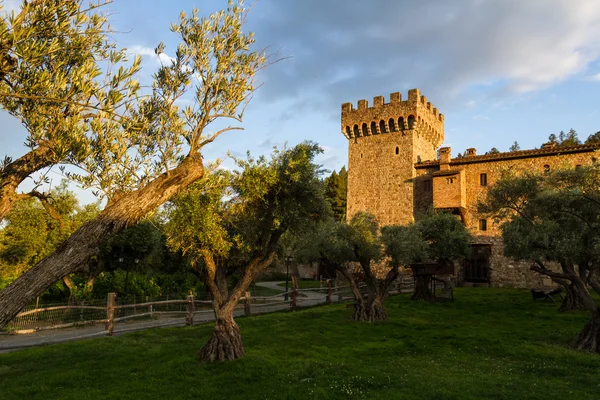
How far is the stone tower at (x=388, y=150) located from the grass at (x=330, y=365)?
22.6 m

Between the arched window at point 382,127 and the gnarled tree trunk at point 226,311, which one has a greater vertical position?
the arched window at point 382,127

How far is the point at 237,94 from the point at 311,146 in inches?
154

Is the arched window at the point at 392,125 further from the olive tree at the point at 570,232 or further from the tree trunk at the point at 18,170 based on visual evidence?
the tree trunk at the point at 18,170

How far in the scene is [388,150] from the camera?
138 feet

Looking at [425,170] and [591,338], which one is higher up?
[425,170]

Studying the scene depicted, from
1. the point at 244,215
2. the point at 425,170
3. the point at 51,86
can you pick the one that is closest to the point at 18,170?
the point at 51,86

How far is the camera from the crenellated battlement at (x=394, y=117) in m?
40.8

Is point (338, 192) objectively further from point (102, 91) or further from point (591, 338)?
point (102, 91)

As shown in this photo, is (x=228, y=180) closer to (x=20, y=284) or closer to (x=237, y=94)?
(x=237, y=94)

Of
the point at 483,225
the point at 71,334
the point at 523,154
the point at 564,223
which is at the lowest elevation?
the point at 71,334

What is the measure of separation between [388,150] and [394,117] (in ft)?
10.8

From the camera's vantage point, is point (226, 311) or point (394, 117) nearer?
point (226, 311)

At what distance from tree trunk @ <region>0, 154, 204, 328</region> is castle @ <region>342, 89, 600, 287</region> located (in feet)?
99.9

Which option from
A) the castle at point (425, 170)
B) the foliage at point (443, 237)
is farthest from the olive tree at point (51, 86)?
the castle at point (425, 170)
